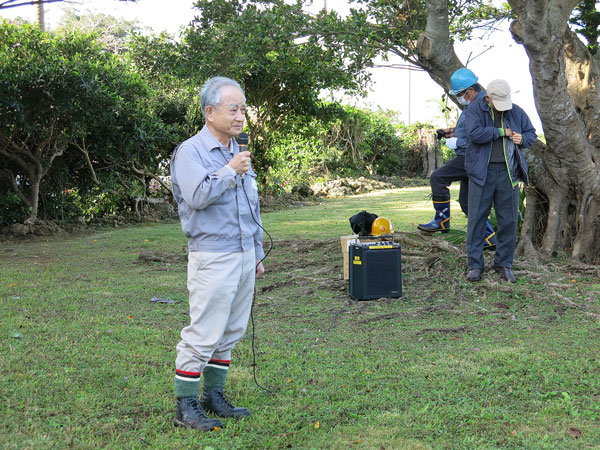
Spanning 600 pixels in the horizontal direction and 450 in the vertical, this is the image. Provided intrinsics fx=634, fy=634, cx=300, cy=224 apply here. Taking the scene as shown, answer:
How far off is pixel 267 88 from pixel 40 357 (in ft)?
49.1

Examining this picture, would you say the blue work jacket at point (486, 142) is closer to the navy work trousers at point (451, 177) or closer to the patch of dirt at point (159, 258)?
the navy work trousers at point (451, 177)

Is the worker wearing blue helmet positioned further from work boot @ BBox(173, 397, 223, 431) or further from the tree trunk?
work boot @ BBox(173, 397, 223, 431)

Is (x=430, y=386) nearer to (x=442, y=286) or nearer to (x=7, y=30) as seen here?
(x=442, y=286)

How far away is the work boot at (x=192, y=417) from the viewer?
10.8 ft

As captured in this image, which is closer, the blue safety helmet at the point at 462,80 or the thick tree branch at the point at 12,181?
the blue safety helmet at the point at 462,80

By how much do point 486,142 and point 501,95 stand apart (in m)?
0.50

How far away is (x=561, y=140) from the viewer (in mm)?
7332

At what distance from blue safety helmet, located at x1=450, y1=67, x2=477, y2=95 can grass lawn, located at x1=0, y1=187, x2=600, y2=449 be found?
2005 millimetres

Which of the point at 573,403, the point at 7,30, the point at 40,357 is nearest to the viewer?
the point at 573,403

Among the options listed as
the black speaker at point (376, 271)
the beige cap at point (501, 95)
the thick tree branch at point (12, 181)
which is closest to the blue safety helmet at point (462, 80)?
the beige cap at point (501, 95)

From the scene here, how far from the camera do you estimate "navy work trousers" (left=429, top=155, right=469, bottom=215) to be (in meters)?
7.76

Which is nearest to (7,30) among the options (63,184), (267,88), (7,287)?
(63,184)

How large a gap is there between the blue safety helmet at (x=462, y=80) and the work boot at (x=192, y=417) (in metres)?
5.28

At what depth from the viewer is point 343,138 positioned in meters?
27.5
